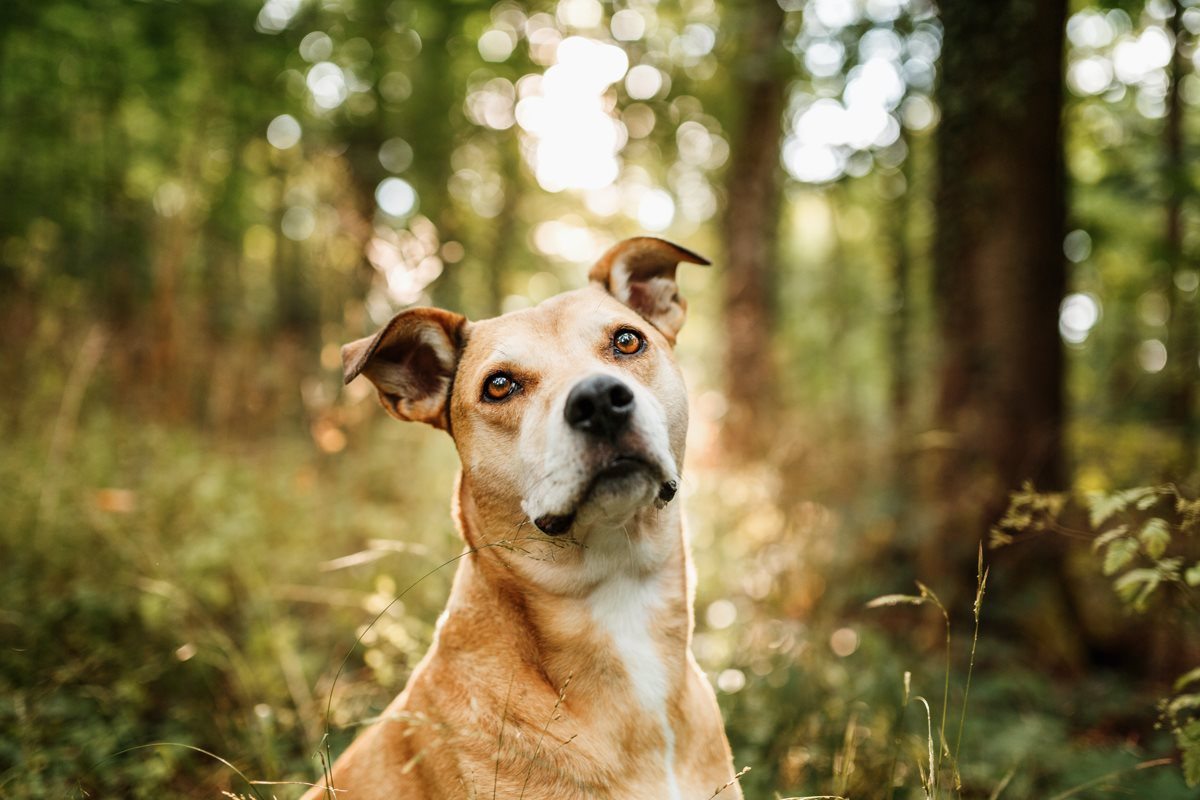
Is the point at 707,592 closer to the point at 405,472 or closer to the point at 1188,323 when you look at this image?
the point at 405,472

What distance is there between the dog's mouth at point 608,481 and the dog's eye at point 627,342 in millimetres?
696

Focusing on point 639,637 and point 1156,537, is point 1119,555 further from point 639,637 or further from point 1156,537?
point 639,637

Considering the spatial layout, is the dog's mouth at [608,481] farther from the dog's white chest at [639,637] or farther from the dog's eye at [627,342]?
the dog's eye at [627,342]

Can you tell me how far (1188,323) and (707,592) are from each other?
231 inches

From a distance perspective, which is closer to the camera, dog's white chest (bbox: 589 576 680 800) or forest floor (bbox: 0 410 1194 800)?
dog's white chest (bbox: 589 576 680 800)

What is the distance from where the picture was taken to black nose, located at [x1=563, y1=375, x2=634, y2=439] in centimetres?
256

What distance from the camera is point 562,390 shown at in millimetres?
2752

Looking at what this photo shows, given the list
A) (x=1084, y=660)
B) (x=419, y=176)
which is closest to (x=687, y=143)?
(x=419, y=176)

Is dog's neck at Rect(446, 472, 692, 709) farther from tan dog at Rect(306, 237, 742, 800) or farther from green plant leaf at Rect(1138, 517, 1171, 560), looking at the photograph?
green plant leaf at Rect(1138, 517, 1171, 560)

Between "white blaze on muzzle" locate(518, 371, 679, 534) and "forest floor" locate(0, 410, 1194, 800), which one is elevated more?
"white blaze on muzzle" locate(518, 371, 679, 534)

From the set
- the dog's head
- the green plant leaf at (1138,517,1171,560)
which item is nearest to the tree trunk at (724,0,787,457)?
the dog's head

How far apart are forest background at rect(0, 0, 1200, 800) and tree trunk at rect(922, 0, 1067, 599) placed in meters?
0.03

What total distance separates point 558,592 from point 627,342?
1.11 meters

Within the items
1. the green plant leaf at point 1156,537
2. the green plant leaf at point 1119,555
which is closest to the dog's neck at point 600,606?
the green plant leaf at point 1119,555
